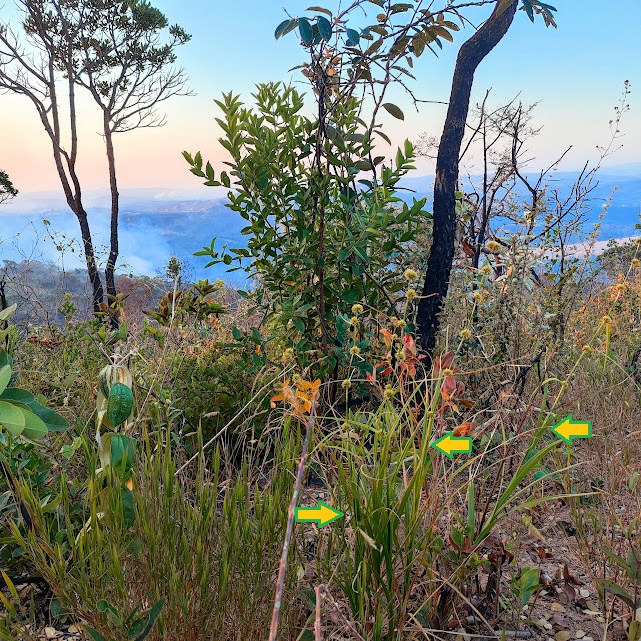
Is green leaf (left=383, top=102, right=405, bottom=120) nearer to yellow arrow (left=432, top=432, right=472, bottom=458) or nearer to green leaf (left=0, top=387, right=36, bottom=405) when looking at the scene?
yellow arrow (left=432, top=432, right=472, bottom=458)

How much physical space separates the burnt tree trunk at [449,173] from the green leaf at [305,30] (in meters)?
1.03

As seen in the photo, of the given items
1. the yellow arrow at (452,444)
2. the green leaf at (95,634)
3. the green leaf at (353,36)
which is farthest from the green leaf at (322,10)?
the green leaf at (95,634)

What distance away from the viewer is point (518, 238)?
292 cm

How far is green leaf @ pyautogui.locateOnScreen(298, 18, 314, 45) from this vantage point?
8.74 ft

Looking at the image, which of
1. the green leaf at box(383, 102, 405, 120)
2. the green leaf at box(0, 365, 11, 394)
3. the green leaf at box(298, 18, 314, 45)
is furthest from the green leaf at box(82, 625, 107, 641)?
the green leaf at box(383, 102, 405, 120)

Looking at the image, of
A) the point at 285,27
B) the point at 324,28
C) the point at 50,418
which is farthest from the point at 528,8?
the point at 50,418

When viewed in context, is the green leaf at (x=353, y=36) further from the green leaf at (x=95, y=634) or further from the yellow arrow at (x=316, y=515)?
the green leaf at (x=95, y=634)

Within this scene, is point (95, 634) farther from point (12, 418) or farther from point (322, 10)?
point (322, 10)

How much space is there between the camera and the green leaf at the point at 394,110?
319 centimetres

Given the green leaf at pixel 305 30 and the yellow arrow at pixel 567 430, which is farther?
the green leaf at pixel 305 30

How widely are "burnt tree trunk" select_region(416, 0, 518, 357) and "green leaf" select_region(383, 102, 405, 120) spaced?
0.31m

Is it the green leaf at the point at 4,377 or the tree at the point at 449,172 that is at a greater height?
the tree at the point at 449,172

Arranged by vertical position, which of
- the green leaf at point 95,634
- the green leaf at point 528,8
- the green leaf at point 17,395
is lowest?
the green leaf at point 95,634

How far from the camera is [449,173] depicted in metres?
3.32
